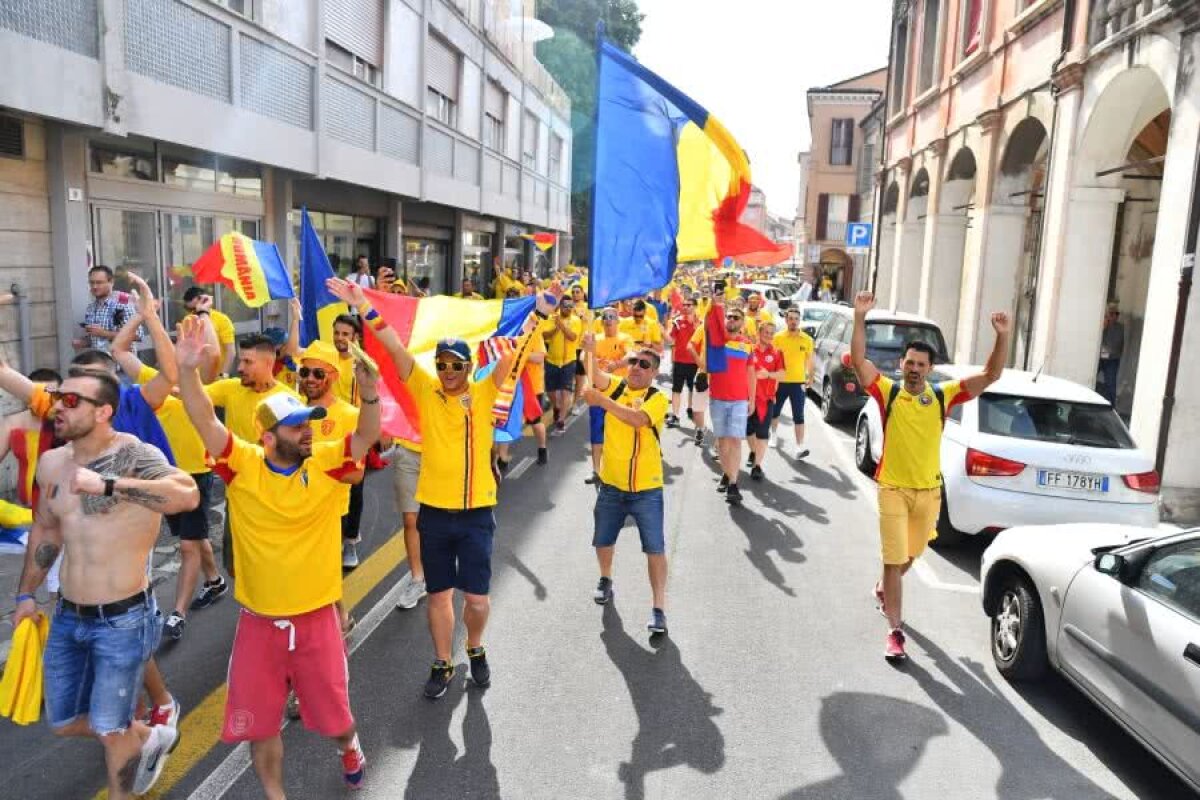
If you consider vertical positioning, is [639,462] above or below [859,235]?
below

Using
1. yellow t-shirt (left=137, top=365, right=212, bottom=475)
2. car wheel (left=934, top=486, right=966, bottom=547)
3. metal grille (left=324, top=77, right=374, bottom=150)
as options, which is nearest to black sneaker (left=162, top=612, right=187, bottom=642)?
yellow t-shirt (left=137, top=365, right=212, bottom=475)

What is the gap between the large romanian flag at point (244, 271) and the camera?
7930 millimetres

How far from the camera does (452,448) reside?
4676 mm

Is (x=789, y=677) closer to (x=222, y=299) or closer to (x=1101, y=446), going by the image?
(x=1101, y=446)

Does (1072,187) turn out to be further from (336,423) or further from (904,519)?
(336,423)

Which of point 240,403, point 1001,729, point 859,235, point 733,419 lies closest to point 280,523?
point 240,403

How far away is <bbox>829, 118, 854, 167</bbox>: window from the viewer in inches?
1911

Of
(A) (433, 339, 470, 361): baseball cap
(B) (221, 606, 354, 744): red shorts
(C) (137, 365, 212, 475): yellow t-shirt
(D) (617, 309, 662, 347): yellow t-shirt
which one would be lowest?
(B) (221, 606, 354, 744): red shorts

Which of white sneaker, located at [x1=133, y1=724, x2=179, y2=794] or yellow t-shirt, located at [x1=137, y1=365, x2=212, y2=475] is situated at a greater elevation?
yellow t-shirt, located at [x1=137, y1=365, x2=212, y2=475]

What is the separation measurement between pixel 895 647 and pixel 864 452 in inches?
203

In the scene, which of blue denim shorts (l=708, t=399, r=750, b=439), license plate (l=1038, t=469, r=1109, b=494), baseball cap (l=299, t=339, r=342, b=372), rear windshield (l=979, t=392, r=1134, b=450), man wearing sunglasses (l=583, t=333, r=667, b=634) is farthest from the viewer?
blue denim shorts (l=708, t=399, r=750, b=439)

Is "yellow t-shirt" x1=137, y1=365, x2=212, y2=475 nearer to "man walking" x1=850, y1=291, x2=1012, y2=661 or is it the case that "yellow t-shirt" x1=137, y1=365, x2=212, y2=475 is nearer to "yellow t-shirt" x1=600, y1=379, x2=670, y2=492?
"yellow t-shirt" x1=600, y1=379, x2=670, y2=492

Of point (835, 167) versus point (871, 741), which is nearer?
point (871, 741)

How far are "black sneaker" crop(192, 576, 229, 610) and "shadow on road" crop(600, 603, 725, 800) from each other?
8.20 feet
